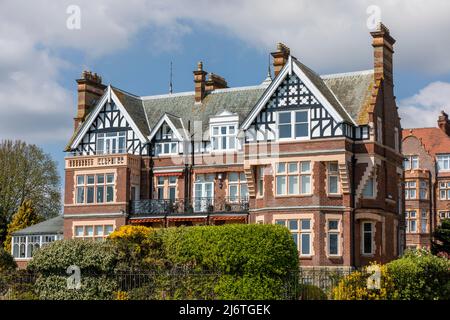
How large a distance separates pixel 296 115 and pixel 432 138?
34311mm

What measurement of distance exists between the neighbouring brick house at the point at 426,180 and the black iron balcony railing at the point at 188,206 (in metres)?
25.6

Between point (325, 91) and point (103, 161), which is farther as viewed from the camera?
point (103, 161)

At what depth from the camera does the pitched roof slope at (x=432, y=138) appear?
72.6m

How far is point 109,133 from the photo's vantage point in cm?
4953

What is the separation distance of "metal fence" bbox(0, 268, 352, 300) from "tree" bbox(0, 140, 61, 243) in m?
37.2

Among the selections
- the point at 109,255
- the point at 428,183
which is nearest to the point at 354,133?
the point at 109,255

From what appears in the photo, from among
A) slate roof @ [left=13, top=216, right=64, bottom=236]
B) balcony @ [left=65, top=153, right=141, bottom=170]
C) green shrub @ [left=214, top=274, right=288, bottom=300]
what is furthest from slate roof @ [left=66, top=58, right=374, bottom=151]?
green shrub @ [left=214, top=274, right=288, bottom=300]

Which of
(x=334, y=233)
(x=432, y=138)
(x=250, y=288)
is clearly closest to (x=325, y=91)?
(x=334, y=233)

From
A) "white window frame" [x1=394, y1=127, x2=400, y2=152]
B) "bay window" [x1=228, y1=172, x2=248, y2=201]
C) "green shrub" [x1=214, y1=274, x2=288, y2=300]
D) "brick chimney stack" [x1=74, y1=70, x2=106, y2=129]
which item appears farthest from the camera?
"brick chimney stack" [x1=74, y1=70, x2=106, y2=129]

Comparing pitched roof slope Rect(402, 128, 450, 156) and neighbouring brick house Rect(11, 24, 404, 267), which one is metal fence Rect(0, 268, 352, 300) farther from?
pitched roof slope Rect(402, 128, 450, 156)

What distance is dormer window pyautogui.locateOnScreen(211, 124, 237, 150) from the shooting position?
1855 inches

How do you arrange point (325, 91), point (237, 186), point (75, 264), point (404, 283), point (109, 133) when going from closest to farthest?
point (404, 283) → point (75, 264) → point (325, 91) → point (237, 186) → point (109, 133)

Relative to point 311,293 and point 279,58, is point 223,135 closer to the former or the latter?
point 279,58
